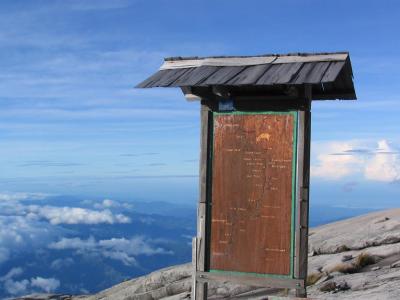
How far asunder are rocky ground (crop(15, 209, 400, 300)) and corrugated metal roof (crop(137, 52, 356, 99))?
290 inches

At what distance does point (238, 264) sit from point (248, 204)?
53.1 inches

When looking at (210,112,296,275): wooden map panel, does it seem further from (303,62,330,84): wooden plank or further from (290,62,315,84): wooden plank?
(303,62,330,84): wooden plank

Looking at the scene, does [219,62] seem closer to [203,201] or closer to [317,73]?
[317,73]

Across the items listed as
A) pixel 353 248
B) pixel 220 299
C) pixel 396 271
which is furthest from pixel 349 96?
pixel 353 248

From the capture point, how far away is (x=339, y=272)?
22000 millimetres

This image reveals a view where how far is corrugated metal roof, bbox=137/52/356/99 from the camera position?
1119cm

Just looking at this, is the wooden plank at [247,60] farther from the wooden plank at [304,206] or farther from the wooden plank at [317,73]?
the wooden plank at [304,206]

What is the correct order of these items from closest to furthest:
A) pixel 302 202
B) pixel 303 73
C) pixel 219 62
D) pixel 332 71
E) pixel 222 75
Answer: pixel 332 71
pixel 303 73
pixel 302 202
pixel 222 75
pixel 219 62

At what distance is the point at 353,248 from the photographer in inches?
1021

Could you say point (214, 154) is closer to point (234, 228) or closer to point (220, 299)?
point (234, 228)

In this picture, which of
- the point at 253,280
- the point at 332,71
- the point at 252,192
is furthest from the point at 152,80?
the point at 253,280

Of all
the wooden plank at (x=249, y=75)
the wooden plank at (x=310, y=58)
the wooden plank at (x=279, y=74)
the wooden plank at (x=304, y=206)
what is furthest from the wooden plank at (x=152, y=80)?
the wooden plank at (x=304, y=206)

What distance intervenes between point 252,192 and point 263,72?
2.58 meters

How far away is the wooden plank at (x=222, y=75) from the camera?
38.0 ft
